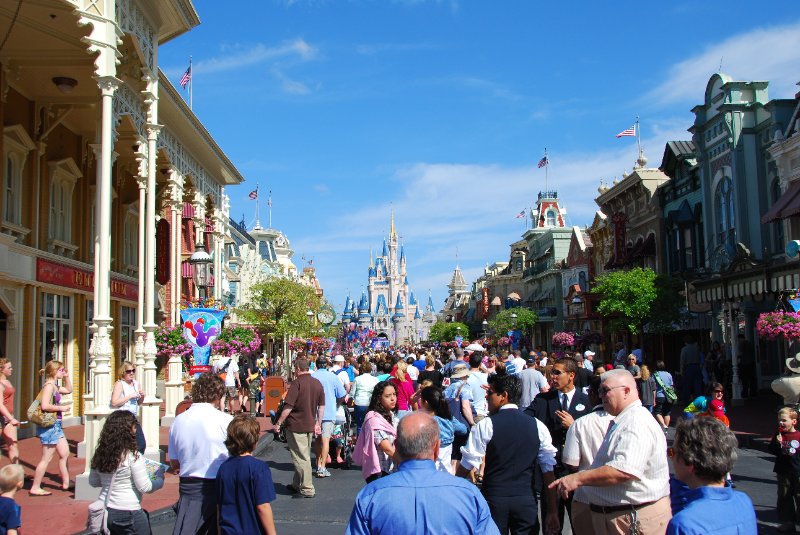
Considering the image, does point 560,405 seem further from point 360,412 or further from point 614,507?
point 360,412

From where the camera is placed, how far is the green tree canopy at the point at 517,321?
63375mm

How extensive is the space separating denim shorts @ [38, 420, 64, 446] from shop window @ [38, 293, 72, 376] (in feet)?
26.4

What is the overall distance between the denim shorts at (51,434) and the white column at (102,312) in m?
0.37

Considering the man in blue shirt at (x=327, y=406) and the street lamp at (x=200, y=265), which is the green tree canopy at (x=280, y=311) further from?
the man in blue shirt at (x=327, y=406)

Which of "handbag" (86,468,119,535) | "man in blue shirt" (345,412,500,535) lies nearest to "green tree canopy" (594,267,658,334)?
"handbag" (86,468,119,535)

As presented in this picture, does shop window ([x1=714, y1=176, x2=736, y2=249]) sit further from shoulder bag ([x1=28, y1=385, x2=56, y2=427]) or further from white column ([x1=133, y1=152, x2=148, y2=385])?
shoulder bag ([x1=28, y1=385, x2=56, y2=427])

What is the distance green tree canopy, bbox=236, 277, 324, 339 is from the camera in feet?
133

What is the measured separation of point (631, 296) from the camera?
32312 mm

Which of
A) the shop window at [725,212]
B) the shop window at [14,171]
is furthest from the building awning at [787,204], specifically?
the shop window at [14,171]

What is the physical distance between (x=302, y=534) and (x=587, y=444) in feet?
13.8

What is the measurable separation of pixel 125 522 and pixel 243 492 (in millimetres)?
1075

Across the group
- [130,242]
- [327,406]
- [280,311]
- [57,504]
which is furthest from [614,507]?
[280,311]

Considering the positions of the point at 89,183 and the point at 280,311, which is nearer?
the point at 89,183

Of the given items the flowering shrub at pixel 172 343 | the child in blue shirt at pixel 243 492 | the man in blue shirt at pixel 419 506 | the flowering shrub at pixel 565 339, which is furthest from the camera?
the flowering shrub at pixel 565 339
